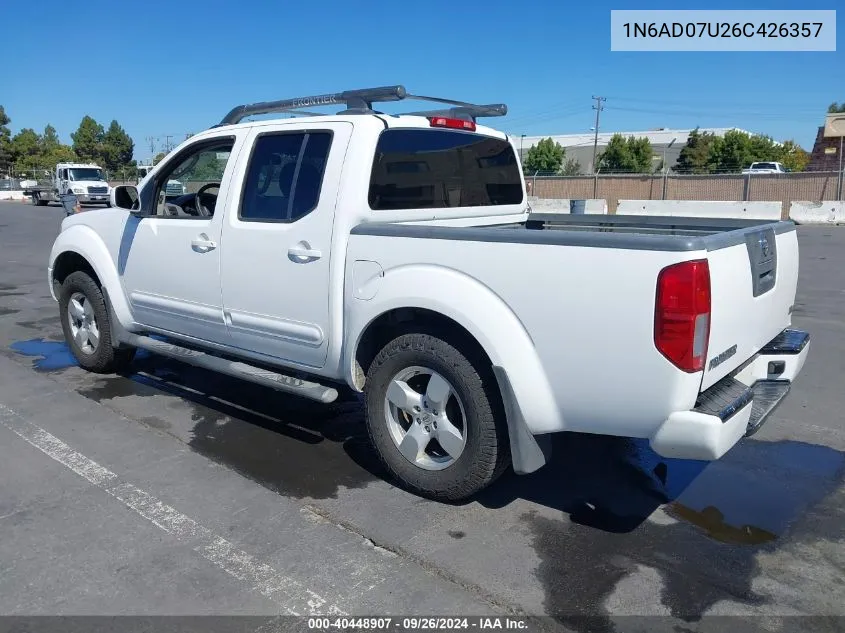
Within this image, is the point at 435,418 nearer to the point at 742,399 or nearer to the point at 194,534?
A: the point at 194,534

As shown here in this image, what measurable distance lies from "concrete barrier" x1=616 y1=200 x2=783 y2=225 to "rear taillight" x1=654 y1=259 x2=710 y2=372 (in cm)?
2552

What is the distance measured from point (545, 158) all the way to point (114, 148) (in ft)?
166

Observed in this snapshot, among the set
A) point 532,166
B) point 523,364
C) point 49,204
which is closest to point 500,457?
point 523,364

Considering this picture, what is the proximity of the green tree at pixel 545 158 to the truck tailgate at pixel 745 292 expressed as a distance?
72.3 metres

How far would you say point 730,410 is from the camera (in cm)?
306

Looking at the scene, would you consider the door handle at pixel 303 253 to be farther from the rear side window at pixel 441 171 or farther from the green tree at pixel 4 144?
the green tree at pixel 4 144

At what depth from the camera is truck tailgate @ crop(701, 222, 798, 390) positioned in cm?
306

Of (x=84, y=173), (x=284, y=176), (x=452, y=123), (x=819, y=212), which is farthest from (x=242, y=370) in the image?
(x=84, y=173)

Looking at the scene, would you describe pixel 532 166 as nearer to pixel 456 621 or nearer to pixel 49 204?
pixel 49 204

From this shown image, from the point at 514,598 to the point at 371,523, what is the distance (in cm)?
92

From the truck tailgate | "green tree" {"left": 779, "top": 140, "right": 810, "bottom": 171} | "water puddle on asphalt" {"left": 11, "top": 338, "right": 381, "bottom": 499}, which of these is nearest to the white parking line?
"water puddle on asphalt" {"left": 11, "top": 338, "right": 381, "bottom": 499}

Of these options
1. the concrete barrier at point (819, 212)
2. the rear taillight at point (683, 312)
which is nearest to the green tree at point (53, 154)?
the concrete barrier at point (819, 212)

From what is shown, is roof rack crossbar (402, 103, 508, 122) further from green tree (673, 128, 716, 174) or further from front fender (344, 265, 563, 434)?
green tree (673, 128, 716, 174)

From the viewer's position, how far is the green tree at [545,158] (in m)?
75.1
